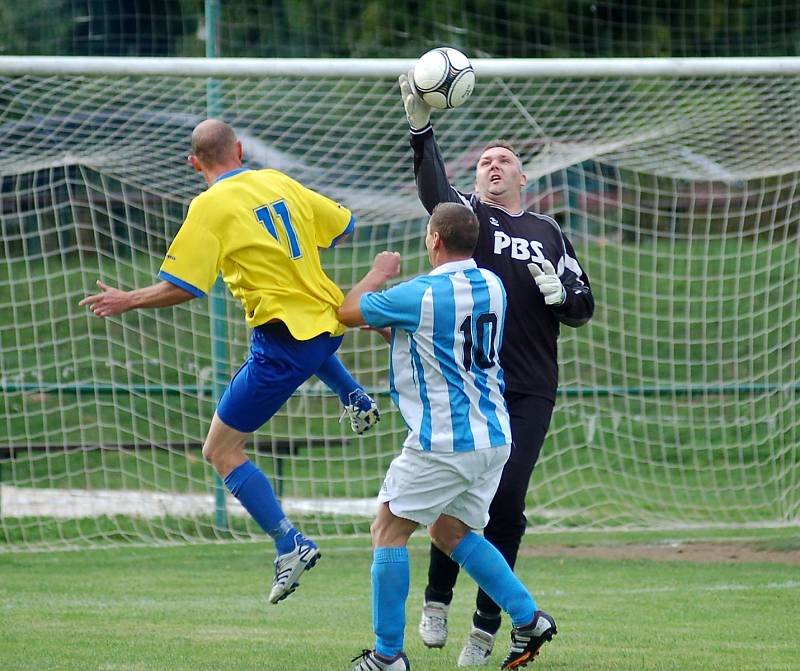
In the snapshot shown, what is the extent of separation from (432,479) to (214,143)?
1.78 metres

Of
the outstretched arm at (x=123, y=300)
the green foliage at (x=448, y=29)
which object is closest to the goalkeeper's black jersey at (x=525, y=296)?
the outstretched arm at (x=123, y=300)

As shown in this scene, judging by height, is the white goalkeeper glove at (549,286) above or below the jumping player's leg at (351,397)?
above

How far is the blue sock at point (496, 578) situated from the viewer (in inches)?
201

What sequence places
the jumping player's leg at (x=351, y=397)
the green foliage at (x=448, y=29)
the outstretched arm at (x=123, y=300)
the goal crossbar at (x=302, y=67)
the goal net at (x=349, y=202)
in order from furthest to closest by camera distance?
the green foliage at (x=448, y=29) → the goal net at (x=349, y=202) → the goal crossbar at (x=302, y=67) → the jumping player's leg at (x=351, y=397) → the outstretched arm at (x=123, y=300)

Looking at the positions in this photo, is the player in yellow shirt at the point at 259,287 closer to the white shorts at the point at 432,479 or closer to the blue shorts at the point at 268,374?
the blue shorts at the point at 268,374

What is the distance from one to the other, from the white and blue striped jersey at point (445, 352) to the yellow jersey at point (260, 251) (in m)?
0.54

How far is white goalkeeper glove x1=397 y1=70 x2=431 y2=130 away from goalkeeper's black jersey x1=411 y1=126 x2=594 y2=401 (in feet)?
0.83

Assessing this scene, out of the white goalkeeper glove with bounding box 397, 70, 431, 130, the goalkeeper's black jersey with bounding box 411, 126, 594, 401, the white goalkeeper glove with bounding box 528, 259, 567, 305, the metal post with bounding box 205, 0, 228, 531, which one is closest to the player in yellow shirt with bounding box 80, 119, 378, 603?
the white goalkeeper glove with bounding box 397, 70, 431, 130

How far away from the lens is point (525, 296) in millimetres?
5871

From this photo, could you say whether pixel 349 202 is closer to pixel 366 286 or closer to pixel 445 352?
pixel 366 286

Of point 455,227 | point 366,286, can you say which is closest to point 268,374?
point 366,286

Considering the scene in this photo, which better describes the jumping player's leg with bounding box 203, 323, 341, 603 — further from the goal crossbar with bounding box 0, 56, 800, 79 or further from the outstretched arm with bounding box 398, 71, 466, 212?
the goal crossbar with bounding box 0, 56, 800, 79

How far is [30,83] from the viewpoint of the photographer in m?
9.84

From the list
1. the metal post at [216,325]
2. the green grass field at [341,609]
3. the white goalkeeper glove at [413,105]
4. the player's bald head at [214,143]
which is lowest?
the green grass field at [341,609]
